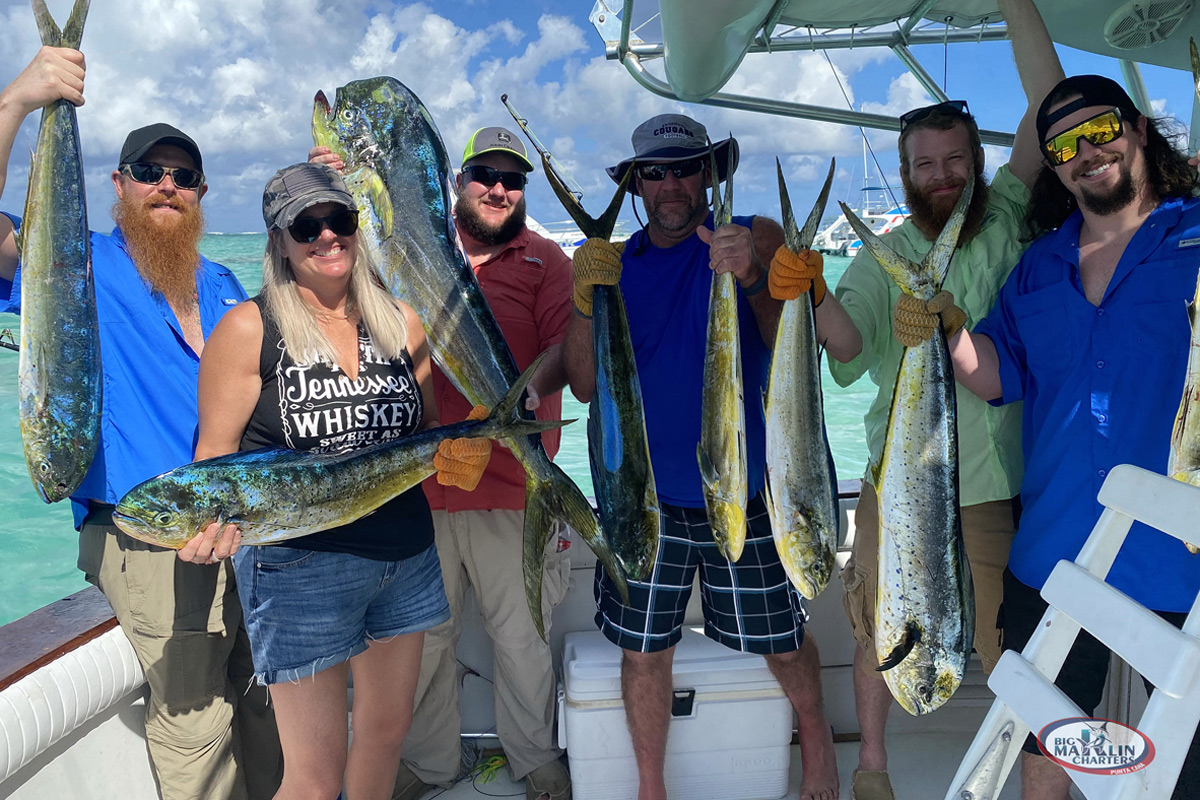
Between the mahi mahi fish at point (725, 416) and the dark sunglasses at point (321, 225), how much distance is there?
820 mm

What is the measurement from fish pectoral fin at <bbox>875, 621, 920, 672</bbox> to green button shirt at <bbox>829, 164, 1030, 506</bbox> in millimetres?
435

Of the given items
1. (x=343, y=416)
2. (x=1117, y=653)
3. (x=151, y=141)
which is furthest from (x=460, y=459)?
(x=151, y=141)

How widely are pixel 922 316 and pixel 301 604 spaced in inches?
58.3

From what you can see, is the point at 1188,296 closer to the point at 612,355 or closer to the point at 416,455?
the point at 612,355

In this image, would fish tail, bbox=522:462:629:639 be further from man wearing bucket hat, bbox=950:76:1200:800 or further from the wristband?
man wearing bucket hat, bbox=950:76:1200:800

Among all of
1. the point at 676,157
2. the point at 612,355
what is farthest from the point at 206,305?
the point at 676,157

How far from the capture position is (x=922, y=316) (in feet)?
5.62

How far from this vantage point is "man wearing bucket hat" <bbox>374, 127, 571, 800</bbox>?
8.33 ft

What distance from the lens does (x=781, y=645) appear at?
233 centimetres

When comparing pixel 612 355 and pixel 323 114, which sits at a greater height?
pixel 323 114

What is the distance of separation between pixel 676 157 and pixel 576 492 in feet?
3.01

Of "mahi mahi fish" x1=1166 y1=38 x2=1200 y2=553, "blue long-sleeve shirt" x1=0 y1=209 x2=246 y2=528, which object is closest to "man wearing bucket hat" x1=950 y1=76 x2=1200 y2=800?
"mahi mahi fish" x1=1166 y1=38 x2=1200 y2=553

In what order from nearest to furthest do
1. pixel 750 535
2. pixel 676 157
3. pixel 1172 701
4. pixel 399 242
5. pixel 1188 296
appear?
pixel 1172 701 → pixel 1188 296 → pixel 399 242 → pixel 676 157 → pixel 750 535

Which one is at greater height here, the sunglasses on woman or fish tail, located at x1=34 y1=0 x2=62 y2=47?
fish tail, located at x1=34 y1=0 x2=62 y2=47
